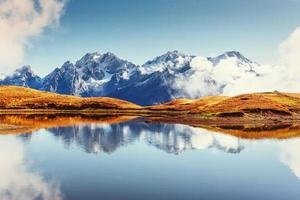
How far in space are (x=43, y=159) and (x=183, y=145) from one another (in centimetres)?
3168

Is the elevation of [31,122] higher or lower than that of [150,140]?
higher

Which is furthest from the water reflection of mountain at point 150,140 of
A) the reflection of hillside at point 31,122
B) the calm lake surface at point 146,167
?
the reflection of hillside at point 31,122

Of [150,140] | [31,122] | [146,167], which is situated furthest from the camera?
[31,122]

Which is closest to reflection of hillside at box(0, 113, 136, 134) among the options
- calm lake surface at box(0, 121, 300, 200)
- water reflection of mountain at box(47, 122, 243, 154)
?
water reflection of mountain at box(47, 122, 243, 154)

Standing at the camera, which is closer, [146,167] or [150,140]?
[146,167]

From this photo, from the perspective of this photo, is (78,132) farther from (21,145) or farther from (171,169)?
(171,169)

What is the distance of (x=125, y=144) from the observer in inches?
3487

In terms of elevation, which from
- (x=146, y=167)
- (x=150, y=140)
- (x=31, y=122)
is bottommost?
(x=146, y=167)

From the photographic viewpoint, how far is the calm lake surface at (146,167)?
4609 centimetres

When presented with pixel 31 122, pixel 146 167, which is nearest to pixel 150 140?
pixel 146 167

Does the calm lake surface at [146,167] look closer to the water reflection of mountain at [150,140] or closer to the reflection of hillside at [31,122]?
the water reflection of mountain at [150,140]

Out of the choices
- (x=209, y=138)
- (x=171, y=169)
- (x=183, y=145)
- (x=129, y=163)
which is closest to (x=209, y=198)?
(x=171, y=169)

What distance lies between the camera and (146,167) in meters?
62.2

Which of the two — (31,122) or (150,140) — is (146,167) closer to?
(150,140)
